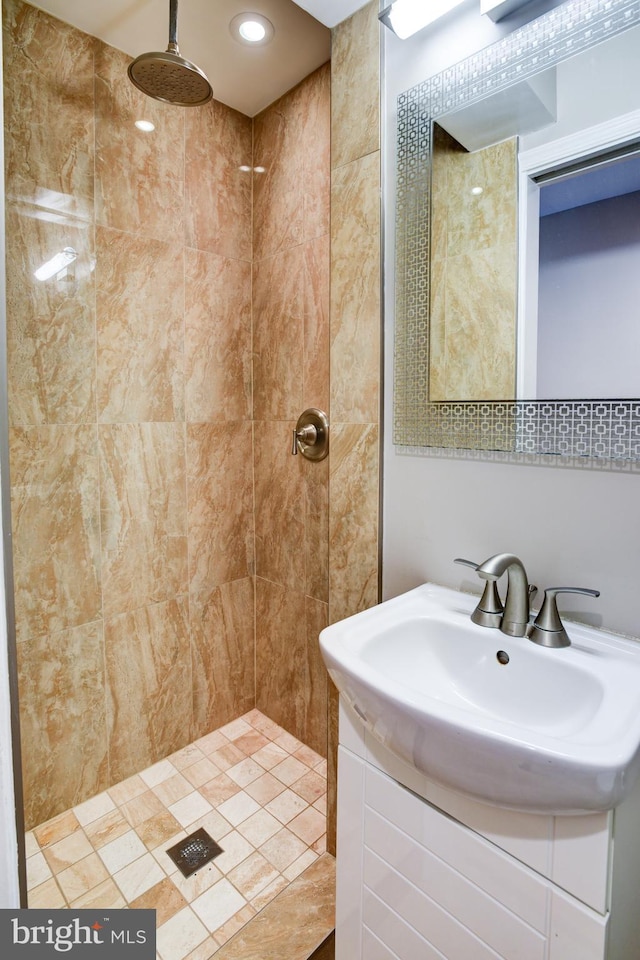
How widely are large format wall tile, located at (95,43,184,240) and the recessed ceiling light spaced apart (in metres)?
0.36

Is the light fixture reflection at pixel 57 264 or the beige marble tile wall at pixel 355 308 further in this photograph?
the light fixture reflection at pixel 57 264

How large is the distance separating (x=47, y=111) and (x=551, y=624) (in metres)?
1.91

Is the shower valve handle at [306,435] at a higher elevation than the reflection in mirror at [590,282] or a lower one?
lower

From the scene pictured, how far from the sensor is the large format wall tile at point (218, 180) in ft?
5.84

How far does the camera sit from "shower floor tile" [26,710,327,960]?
1.30 meters

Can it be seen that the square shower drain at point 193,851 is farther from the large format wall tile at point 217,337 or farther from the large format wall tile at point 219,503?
the large format wall tile at point 217,337

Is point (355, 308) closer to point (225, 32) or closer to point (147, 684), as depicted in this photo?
point (225, 32)

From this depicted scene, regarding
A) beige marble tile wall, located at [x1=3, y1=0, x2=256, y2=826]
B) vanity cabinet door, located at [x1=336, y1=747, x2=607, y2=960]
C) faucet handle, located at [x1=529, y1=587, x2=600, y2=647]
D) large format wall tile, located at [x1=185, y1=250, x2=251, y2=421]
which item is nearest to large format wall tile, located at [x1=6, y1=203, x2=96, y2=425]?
beige marble tile wall, located at [x1=3, y1=0, x2=256, y2=826]

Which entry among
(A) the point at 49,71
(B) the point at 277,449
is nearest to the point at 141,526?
(B) the point at 277,449

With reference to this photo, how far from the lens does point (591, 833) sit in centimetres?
64

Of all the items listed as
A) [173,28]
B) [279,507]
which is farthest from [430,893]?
[173,28]

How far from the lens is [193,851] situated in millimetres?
1474

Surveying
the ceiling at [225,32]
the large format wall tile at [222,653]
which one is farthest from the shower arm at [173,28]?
the large format wall tile at [222,653]

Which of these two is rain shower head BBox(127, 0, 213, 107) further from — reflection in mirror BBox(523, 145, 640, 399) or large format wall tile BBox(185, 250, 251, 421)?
reflection in mirror BBox(523, 145, 640, 399)
